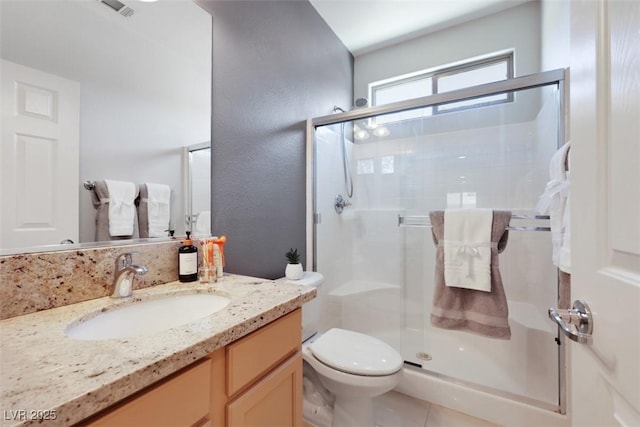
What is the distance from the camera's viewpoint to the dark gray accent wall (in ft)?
4.23

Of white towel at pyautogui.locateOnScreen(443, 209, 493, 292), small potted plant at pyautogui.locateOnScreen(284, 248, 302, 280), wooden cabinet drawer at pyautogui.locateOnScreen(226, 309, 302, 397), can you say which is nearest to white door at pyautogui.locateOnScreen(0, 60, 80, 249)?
wooden cabinet drawer at pyautogui.locateOnScreen(226, 309, 302, 397)

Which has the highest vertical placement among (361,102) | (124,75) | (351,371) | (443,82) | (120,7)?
(443,82)

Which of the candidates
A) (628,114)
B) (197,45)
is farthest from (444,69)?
(628,114)

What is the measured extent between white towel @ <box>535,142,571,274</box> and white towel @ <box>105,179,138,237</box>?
Answer: 1677 millimetres

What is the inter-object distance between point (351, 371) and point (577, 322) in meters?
0.88

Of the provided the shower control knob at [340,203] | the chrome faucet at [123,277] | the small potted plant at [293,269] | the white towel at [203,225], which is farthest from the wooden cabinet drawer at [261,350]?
the shower control knob at [340,203]

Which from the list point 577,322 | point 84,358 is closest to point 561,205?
point 577,322

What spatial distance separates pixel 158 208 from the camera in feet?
3.42

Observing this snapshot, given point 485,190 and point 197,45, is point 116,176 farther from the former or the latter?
point 485,190

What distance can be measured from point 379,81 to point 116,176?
254 centimetres

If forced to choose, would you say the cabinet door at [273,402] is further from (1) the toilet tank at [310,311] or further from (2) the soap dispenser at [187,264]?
(1) the toilet tank at [310,311]

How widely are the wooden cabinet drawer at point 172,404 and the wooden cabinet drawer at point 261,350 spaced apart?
0.22ft

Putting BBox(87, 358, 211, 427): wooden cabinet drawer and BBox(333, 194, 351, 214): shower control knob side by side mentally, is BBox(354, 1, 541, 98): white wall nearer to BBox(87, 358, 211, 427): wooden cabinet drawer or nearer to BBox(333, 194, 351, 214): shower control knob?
BBox(333, 194, 351, 214): shower control knob

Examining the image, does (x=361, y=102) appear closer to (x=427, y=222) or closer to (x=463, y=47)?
(x=463, y=47)
